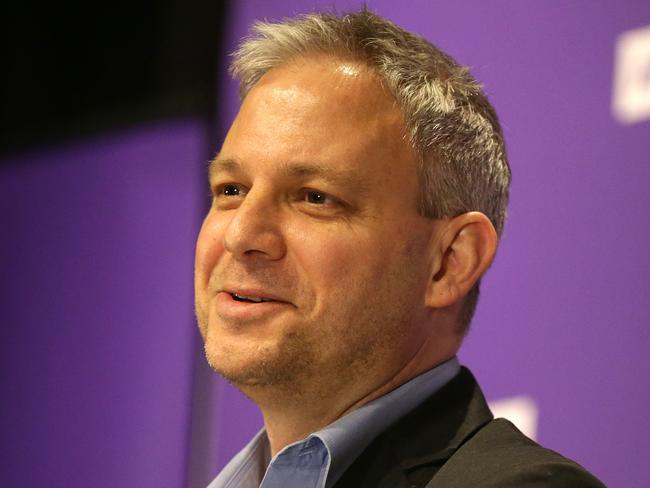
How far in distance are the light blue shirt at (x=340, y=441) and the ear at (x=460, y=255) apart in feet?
0.54

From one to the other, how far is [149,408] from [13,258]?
0.93 m

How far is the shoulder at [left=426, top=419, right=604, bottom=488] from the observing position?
1.79m

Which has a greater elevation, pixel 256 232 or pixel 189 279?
pixel 256 232

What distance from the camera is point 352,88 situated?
224 centimetres

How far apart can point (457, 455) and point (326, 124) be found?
708 mm

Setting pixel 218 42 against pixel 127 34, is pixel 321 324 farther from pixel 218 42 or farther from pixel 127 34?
pixel 127 34

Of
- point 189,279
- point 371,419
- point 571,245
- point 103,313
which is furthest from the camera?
point 103,313

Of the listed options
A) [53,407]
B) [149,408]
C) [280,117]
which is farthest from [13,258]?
[280,117]

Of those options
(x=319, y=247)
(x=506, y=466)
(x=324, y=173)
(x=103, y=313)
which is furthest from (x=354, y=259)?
(x=103, y=313)

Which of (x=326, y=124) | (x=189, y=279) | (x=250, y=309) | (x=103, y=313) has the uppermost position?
(x=326, y=124)

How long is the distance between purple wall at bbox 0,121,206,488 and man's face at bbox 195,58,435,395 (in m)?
1.55

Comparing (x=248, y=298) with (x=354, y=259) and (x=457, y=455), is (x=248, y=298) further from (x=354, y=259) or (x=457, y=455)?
(x=457, y=455)

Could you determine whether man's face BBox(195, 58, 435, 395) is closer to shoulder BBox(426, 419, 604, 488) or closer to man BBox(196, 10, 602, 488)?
man BBox(196, 10, 602, 488)

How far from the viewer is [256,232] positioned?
6.90 ft
